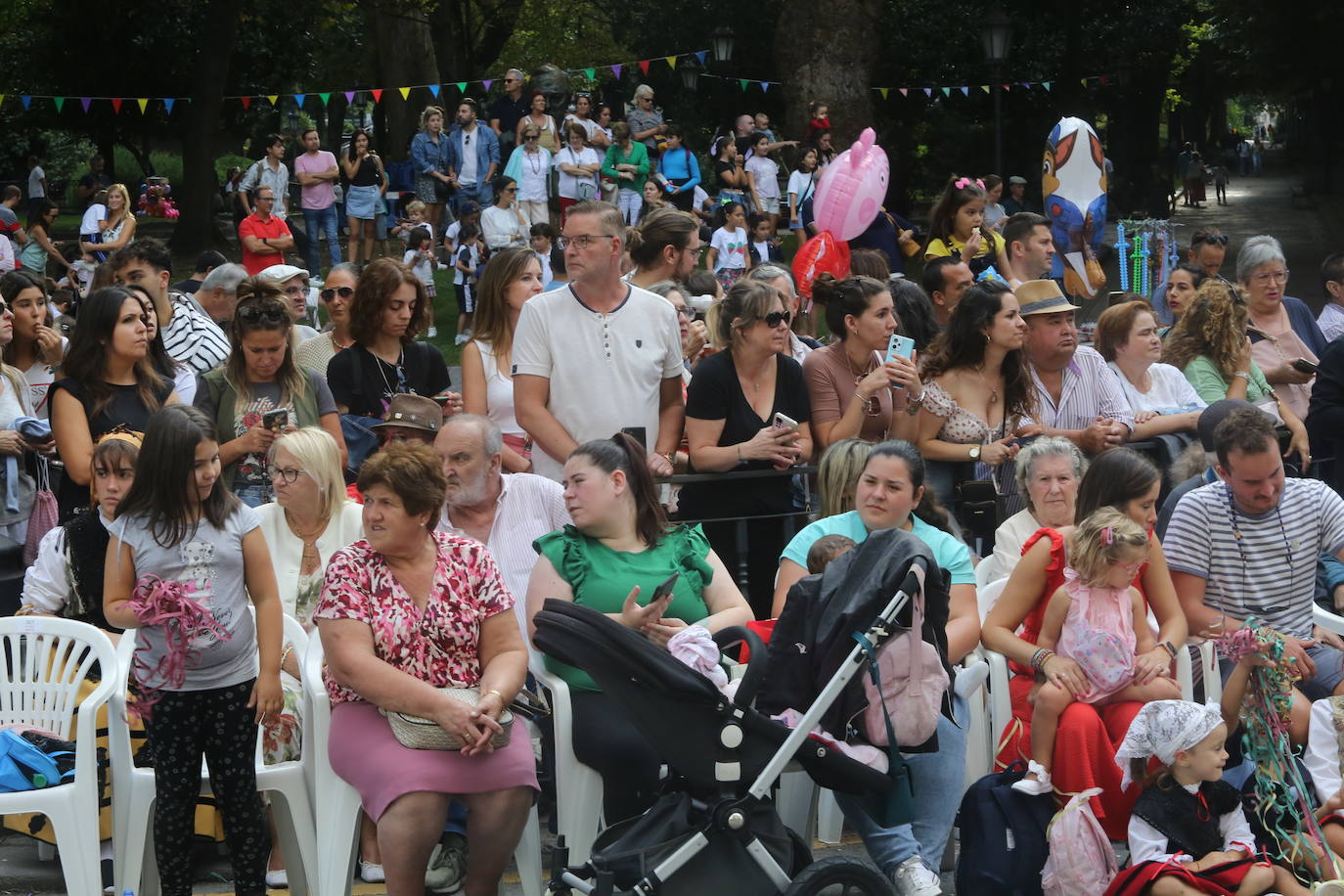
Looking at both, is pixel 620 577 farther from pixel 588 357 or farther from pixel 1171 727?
pixel 1171 727

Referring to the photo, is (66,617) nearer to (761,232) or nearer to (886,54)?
(761,232)

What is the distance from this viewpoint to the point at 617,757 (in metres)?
4.53

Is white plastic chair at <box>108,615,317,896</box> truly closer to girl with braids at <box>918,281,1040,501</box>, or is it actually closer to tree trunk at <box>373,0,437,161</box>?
girl with braids at <box>918,281,1040,501</box>

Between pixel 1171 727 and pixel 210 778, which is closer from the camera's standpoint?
pixel 1171 727

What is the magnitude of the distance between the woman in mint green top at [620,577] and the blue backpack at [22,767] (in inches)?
57.8

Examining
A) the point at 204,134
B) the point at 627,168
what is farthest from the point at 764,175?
the point at 204,134

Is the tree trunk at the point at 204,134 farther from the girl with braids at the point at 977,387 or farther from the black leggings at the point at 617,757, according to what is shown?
the black leggings at the point at 617,757

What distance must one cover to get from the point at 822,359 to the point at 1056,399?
3.41 ft

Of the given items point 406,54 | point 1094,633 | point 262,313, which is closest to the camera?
point 1094,633

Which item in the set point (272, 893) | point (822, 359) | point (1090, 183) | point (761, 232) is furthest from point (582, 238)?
point (761, 232)

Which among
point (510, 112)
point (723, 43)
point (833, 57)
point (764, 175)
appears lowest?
point (764, 175)

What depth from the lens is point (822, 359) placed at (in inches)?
253

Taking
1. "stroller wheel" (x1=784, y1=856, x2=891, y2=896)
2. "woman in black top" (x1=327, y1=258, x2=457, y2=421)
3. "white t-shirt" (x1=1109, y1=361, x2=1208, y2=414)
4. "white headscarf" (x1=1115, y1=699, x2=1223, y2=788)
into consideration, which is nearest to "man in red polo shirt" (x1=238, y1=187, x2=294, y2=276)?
"woman in black top" (x1=327, y1=258, x2=457, y2=421)

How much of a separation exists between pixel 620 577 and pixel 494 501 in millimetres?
754
